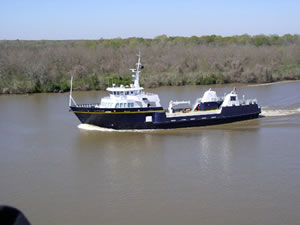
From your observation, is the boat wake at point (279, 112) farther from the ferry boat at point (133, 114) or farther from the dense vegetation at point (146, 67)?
the dense vegetation at point (146, 67)

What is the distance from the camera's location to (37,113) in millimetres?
25047

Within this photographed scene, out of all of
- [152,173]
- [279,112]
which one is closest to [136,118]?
[152,173]

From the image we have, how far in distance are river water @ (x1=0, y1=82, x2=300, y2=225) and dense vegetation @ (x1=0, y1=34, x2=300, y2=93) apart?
53.0ft

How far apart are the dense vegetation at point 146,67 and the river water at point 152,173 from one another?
16140 millimetres

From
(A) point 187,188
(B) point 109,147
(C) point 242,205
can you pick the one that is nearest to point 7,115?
(B) point 109,147

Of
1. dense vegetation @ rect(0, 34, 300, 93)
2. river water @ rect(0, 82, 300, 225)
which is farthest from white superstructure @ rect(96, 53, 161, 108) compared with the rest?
dense vegetation @ rect(0, 34, 300, 93)

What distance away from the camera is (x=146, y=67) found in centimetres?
4900

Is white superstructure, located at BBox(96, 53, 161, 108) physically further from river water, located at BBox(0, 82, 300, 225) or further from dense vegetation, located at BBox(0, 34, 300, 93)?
dense vegetation, located at BBox(0, 34, 300, 93)

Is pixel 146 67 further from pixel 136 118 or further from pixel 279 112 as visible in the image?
pixel 136 118

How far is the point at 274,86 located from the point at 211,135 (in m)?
22.2

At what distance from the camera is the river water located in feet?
33.3

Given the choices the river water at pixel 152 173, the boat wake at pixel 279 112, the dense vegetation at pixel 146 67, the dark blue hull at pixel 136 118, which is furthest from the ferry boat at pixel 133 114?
the dense vegetation at pixel 146 67

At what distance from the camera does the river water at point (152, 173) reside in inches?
400

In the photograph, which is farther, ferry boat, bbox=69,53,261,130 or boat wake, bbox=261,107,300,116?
boat wake, bbox=261,107,300,116
